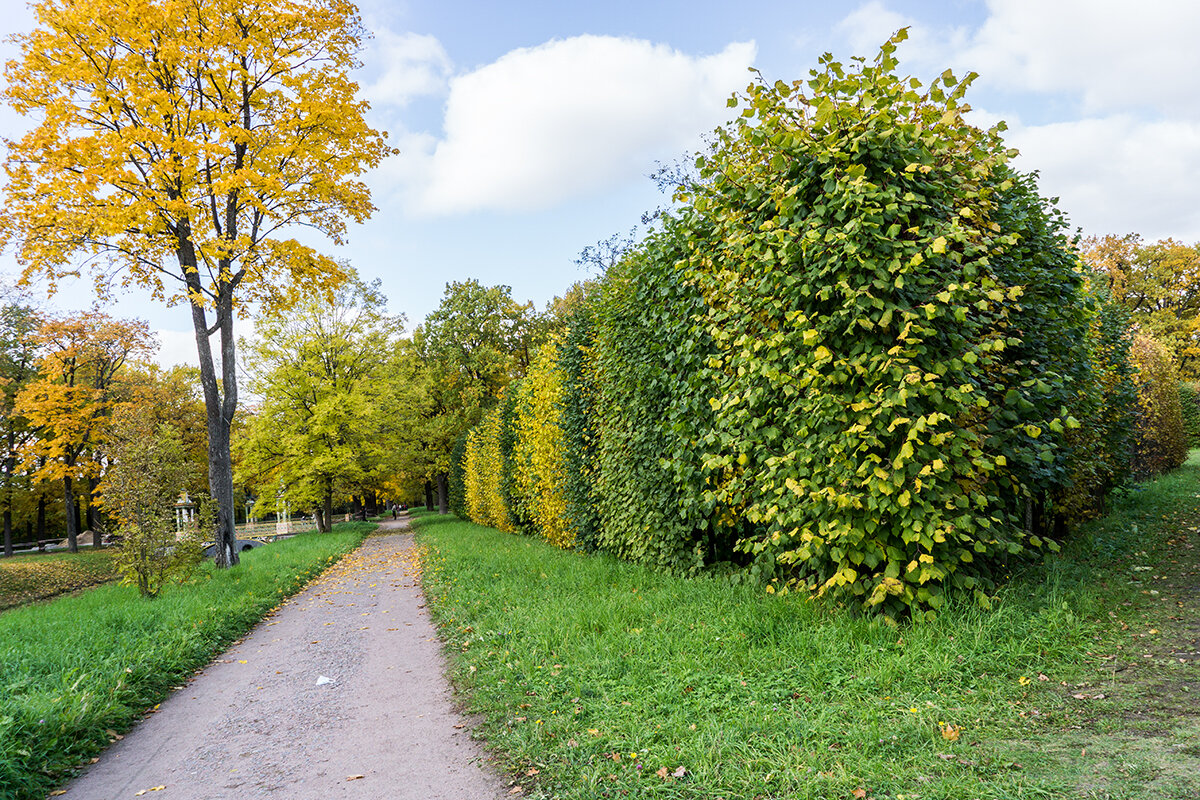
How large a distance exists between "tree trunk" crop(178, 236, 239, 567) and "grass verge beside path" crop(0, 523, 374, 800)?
2.65m

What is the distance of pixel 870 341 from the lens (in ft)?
13.3

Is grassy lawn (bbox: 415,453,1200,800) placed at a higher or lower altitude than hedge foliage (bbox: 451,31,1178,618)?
lower

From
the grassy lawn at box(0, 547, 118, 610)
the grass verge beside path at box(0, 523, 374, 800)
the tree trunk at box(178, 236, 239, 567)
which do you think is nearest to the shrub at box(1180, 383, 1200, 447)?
the grass verge beside path at box(0, 523, 374, 800)

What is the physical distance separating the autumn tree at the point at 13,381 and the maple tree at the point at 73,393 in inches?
25.7

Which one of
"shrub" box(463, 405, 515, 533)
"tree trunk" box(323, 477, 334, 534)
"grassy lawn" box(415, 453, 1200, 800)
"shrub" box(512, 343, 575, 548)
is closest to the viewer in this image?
"grassy lawn" box(415, 453, 1200, 800)

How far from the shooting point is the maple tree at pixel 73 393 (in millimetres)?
24188

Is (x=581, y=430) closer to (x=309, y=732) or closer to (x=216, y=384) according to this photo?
(x=309, y=732)

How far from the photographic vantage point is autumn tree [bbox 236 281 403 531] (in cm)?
2288

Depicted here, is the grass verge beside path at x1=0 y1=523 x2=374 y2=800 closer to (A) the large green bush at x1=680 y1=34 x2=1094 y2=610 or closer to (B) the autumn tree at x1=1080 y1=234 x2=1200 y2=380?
(A) the large green bush at x1=680 y1=34 x2=1094 y2=610

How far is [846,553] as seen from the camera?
418cm

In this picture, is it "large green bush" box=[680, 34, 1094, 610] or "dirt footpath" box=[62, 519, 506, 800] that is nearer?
"dirt footpath" box=[62, 519, 506, 800]

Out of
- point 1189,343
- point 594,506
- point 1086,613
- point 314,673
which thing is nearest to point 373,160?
point 594,506

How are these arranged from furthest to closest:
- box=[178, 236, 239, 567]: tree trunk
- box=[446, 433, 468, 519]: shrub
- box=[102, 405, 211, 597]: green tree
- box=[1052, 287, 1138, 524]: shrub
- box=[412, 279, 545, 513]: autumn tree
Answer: box=[412, 279, 545, 513]: autumn tree, box=[446, 433, 468, 519]: shrub, box=[178, 236, 239, 567]: tree trunk, box=[102, 405, 211, 597]: green tree, box=[1052, 287, 1138, 524]: shrub

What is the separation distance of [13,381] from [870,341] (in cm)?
3575
